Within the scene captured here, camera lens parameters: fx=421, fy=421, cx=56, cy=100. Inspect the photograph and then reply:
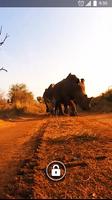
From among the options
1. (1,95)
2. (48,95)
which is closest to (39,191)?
(48,95)

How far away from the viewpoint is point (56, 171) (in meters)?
4.09

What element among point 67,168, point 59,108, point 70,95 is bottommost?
point 67,168

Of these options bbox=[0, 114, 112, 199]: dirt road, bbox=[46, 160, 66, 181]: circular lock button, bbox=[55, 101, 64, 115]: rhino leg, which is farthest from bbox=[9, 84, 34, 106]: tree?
bbox=[46, 160, 66, 181]: circular lock button

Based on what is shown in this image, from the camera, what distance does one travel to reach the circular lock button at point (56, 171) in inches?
160

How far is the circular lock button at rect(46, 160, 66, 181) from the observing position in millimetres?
4070

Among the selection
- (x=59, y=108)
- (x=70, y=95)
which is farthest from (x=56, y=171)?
(x=59, y=108)

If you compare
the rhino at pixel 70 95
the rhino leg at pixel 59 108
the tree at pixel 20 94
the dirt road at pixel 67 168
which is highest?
the tree at pixel 20 94

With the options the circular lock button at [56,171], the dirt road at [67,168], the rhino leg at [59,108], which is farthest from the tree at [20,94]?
the circular lock button at [56,171]

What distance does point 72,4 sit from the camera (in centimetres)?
520

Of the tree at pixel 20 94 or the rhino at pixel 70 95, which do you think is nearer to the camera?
the rhino at pixel 70 95

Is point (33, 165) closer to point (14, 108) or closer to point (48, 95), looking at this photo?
point (48, 95)

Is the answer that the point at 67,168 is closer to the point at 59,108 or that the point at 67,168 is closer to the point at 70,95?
the point at 70,95

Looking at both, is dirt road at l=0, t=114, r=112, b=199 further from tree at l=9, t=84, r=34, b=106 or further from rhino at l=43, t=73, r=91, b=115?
tree at l=9, t=84, r=34, b=106

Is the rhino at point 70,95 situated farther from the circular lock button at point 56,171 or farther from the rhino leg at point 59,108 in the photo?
the circular lock button at point 56,171
